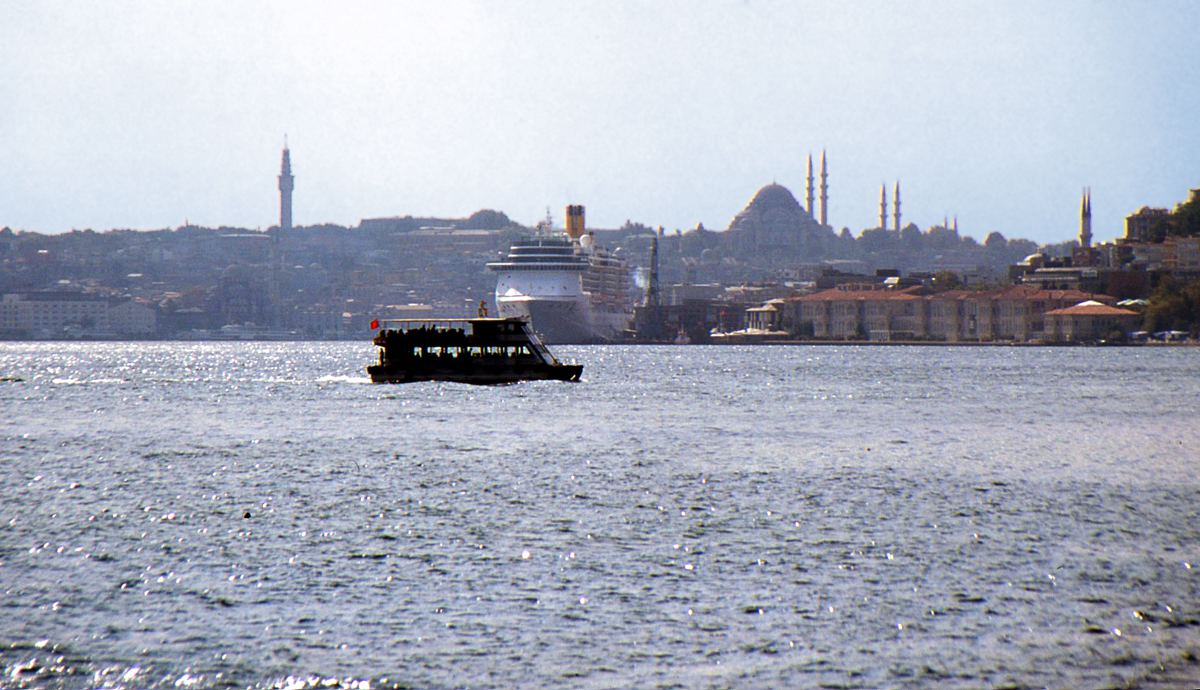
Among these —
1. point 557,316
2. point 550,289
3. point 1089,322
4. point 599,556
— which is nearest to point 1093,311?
point 1089,322

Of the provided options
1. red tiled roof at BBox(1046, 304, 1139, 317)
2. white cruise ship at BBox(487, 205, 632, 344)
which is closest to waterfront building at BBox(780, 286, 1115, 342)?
red tiled roof at BBox(1046, 304, 1139, 317)

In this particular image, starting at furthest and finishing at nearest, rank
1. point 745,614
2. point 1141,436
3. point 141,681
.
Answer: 1. point 1141,436
2. point 745,614
3. point 141,681

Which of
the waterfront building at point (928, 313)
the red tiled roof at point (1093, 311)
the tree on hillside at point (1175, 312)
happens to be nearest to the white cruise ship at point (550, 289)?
the waterfront building at point (928, 313)

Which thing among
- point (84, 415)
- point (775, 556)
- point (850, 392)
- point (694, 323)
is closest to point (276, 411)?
point (84, 415)

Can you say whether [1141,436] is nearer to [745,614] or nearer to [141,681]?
[745,614]

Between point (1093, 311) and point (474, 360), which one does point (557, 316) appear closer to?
point (1093, 311)

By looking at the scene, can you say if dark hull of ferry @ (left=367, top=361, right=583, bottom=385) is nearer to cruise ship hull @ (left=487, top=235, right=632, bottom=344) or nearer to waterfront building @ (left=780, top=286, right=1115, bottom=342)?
cruise ship hull @ (left=487, top=235, right=632, bottom=344)
